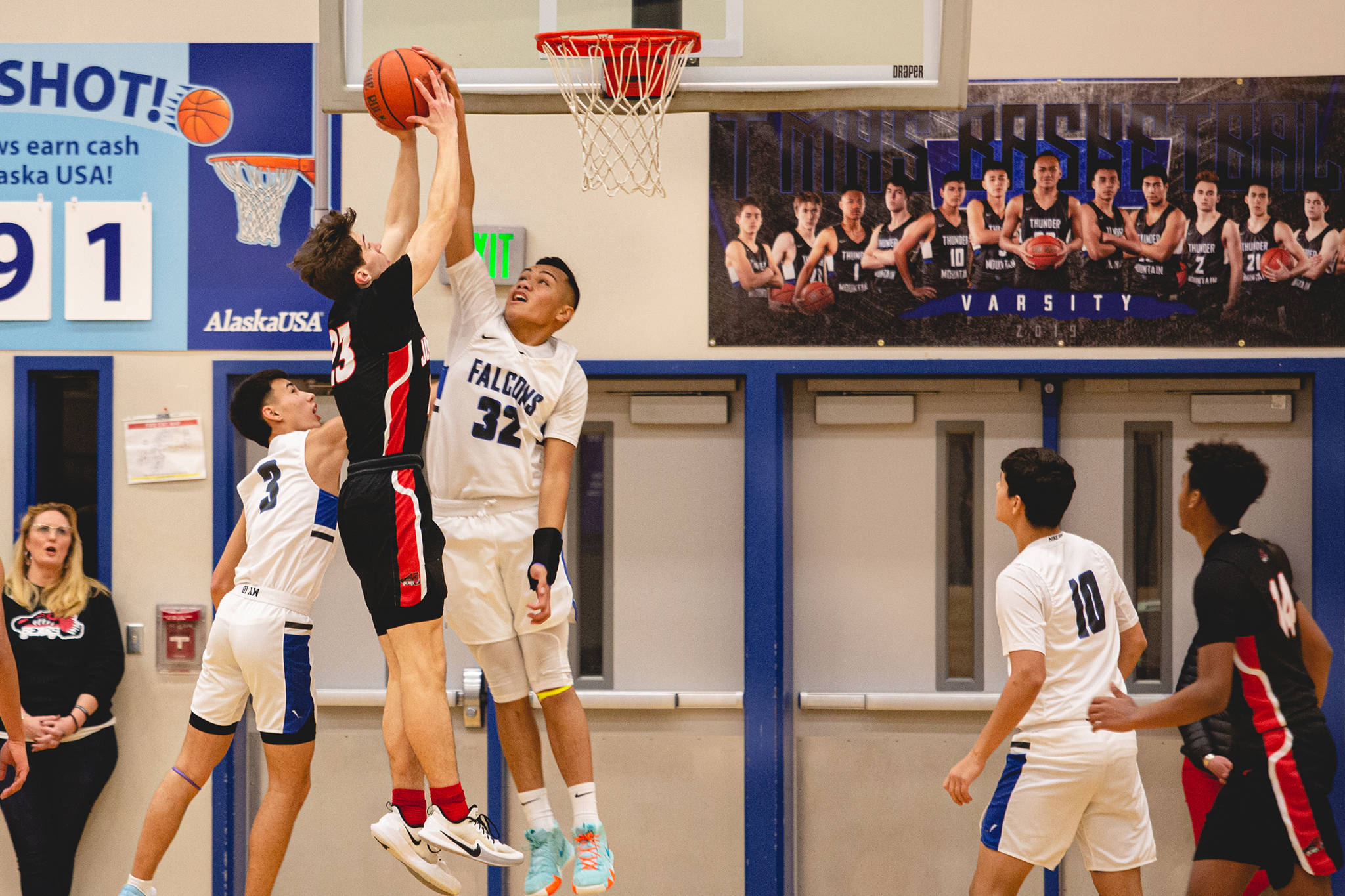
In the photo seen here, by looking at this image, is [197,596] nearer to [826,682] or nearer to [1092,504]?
[826,682]

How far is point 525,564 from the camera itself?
4.05 meters

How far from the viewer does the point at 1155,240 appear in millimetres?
5449

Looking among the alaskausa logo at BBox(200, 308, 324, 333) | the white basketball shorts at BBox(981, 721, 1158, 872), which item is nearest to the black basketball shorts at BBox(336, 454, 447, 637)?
the white basketball shorts at BBox(981, 721, 1158, 872)

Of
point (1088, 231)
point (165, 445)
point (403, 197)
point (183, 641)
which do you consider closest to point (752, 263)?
point (1088, 231)

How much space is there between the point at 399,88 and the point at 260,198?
89.6 inches

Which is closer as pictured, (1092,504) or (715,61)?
(715,61)

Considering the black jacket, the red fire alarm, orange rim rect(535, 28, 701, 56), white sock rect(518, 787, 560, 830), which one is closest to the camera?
orange rim rect(535, 28, 701, 56)

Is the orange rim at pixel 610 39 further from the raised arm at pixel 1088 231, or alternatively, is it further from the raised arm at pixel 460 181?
the raised arm at pixel 1088 231

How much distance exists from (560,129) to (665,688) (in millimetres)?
2545

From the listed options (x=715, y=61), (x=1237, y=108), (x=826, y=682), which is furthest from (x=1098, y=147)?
(x=826, y=682)

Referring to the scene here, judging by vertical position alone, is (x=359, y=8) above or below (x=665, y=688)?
above

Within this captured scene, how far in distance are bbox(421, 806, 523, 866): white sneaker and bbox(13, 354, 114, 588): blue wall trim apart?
2754mm

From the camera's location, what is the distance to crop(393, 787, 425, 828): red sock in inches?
145

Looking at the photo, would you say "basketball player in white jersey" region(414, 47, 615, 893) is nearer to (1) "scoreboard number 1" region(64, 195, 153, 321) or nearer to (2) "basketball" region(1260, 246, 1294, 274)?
(1) "scoreboard number 1" region(64, 195, 153, 321)
